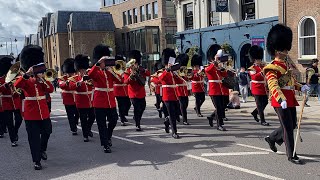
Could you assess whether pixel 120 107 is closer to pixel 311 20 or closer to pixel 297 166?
pixel 297 166

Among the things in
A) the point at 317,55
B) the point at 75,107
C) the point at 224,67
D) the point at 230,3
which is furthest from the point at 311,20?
the point at 75,107

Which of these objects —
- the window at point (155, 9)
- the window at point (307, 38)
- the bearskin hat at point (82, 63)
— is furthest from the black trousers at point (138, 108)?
the window at point (155, 9)

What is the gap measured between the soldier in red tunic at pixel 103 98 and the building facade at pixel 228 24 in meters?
12.4

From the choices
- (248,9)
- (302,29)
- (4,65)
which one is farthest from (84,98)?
(248,9)

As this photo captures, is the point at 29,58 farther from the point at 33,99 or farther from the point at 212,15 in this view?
the point at 212,15

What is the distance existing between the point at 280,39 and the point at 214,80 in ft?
11.7

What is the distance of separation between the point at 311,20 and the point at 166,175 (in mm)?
14763

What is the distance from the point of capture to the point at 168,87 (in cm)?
992

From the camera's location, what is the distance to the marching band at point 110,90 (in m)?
7.21

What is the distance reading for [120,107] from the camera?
42.2 feet

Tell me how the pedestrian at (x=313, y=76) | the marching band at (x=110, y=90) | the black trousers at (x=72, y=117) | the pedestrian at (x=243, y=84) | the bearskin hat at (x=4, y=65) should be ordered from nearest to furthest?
the marching band at (x=110, y=90)
the bearskin hat at (x=4, y=65)
the black trousers at (x=72, y=117)
the pedestrian at (x=313, y=76)
the pedestrian at (x=243, y=84)

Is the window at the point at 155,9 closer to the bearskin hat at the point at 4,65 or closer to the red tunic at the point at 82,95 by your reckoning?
the bearskin hat at the point at 4,65

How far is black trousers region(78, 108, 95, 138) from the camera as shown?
33.2 feet

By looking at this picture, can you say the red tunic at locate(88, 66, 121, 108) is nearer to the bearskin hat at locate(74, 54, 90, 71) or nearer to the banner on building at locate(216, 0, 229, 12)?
the bearskin hat at locate(74, 54, 90, 71)
